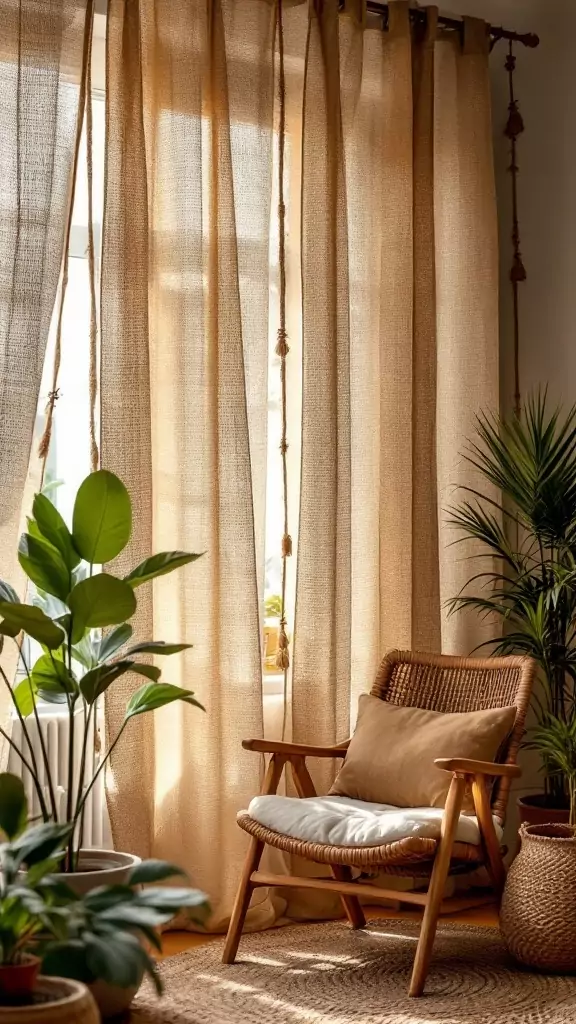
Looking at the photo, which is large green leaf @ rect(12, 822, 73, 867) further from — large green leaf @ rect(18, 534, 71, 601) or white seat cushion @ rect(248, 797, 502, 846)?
white seat cushion @ rect(248, 797, 502, 846)

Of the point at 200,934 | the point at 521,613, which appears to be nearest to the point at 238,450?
the point at 521,613

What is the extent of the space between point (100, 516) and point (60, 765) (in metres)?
1.10

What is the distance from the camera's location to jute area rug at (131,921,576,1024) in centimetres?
277

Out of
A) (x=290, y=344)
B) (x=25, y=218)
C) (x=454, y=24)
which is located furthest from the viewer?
(x=454, y=24)

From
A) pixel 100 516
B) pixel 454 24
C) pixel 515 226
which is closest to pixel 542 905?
pixel 100 516

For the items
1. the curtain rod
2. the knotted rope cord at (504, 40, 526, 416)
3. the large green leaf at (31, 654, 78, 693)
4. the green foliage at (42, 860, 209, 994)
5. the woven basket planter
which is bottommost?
the woven basket planter

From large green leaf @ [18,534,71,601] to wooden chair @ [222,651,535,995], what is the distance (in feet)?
2.58

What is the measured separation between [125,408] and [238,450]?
14.5 inches

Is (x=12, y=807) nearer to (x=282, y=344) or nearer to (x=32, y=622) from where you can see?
(x=32, y=622)

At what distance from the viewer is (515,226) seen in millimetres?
4270

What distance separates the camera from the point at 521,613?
375 centimetres

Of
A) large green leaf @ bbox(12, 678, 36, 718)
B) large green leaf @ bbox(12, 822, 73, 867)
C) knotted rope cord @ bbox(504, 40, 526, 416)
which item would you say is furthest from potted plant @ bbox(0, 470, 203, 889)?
knotted rope cord @ bbox(504, 40, 526, 416)

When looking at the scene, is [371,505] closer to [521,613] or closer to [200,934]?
[521,613]

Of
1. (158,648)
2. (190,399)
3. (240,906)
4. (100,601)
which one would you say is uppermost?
(190,399)
